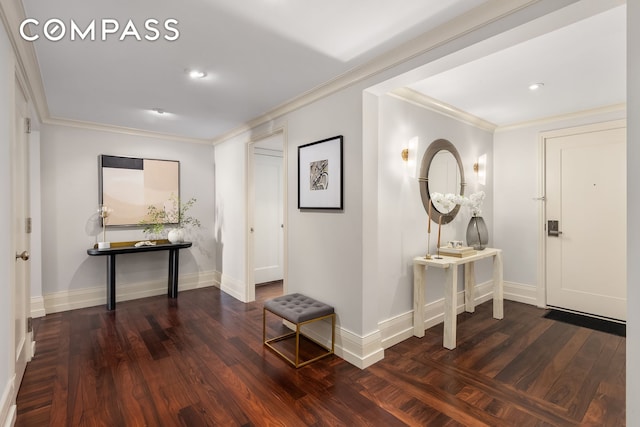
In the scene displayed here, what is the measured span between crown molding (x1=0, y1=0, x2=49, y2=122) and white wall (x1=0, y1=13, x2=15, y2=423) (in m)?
0.07

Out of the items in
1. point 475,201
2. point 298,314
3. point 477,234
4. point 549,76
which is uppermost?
point 549,76

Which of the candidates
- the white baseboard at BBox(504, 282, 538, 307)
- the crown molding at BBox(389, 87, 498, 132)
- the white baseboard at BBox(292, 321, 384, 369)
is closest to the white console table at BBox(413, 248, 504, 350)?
the white baseboard at BBox(292, 321, 384, 369)

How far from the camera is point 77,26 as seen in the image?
6.33 feet

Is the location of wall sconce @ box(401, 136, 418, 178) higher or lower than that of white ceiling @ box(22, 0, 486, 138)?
lower

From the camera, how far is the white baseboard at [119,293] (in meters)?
3.93

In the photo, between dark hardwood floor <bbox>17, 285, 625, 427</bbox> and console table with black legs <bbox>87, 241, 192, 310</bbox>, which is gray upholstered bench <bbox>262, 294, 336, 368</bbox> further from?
console table with black legs <bbox>87, 241, 192, 310</bbox>

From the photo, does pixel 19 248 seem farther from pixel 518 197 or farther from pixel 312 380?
pixel 518 197

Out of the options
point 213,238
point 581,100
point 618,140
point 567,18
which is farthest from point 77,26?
point 618,140

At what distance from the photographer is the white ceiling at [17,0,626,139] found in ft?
5.89

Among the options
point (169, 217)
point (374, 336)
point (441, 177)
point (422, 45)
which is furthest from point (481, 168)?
point (169, 217)

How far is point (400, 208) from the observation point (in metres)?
3.14

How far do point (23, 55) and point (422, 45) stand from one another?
265 centimetres

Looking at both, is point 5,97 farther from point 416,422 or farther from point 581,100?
point 581,100

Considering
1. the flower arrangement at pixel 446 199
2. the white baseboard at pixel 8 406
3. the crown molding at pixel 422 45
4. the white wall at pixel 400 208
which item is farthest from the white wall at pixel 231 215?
the white baseboard at pixel 8 406
